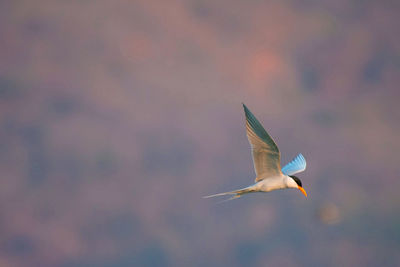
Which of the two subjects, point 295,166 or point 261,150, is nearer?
point 261,150

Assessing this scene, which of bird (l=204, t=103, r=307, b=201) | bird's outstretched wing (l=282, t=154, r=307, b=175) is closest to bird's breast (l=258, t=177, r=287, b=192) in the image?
bird (l=204, t=103, r=307, b=201)

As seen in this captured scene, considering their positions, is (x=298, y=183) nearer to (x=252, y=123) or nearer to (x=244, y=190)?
(x=244, y=190)

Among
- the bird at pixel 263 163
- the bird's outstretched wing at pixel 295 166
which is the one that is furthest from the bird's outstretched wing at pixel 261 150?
the bird's outstretched wing at pixel 295 166

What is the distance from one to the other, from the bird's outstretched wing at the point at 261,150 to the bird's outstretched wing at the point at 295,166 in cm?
173

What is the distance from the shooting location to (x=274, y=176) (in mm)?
10633

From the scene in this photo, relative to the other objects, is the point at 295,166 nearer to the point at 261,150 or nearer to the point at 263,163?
the point at 263,163

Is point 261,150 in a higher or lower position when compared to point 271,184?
higher

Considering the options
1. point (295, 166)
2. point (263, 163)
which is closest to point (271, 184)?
point (263, 163)

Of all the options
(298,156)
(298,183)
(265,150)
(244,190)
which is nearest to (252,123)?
(265,150)

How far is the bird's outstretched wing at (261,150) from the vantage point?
950cm

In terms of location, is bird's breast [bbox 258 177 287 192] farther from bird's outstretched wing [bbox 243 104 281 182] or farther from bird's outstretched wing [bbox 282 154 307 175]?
bird's outstretched wing [bbox 282 154 307 175]

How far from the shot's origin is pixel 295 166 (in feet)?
41.0

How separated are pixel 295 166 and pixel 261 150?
2877mm

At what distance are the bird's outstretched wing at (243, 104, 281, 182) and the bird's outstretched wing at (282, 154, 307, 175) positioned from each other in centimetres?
173
